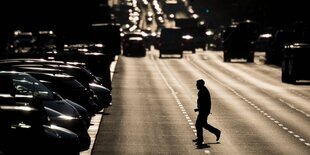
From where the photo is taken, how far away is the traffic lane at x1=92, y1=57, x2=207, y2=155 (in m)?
26.4

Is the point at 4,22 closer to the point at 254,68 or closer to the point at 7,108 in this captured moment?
the point at 254,68

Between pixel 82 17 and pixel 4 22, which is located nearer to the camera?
pixel 4 22

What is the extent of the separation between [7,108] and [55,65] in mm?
15746

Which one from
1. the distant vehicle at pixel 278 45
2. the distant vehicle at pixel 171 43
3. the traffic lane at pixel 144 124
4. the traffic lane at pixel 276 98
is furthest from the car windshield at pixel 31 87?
the distant vehicle at pixel 171 43

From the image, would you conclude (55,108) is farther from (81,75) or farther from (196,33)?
(196,33)

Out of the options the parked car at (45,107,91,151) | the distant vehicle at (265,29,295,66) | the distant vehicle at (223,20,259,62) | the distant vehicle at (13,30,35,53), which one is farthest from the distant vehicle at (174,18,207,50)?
the parked car at (45,107,91,151)

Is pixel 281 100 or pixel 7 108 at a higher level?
pixel 7 108

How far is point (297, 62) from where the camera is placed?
2229 inches

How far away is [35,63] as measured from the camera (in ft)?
97.9

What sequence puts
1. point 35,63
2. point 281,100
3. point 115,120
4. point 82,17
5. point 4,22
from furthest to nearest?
point 82,17
point 4,22
point 281,100
point 115,120
point 35,63

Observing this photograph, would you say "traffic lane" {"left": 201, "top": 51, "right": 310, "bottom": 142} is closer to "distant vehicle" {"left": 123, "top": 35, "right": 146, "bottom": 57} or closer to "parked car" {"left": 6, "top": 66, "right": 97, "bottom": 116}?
"parked car" {"left": 6, "top": 66, "right": 97, "bottom": 116}

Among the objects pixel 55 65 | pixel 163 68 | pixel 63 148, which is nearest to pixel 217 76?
pixel 163 68

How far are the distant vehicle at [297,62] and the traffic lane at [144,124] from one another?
6650mm

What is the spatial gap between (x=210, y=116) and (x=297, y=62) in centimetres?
2079
